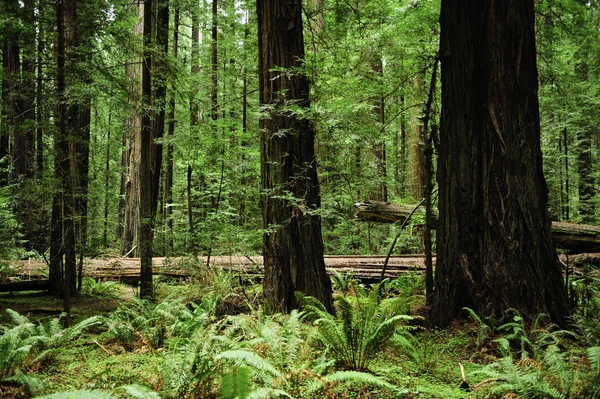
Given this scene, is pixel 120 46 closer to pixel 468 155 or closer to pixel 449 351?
pixel 468 155

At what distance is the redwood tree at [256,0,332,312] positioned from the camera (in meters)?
5.56

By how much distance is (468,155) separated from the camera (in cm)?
495

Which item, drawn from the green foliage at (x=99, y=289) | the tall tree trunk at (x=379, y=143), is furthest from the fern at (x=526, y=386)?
the green foliage at (x=99, y=289)

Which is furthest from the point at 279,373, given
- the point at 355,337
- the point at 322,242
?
the point at 322,242

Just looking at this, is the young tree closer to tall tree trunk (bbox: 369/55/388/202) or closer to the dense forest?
the dense forest

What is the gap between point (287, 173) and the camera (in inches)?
222

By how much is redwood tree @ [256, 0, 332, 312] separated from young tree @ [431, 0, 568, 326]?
5.62 ft

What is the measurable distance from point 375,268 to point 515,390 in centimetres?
632

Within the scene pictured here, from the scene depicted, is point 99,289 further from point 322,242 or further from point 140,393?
point 140,393

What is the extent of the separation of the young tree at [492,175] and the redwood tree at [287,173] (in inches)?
67.4

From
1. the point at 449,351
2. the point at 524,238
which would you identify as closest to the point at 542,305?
the point at 524,238

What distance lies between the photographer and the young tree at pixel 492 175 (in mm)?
4547

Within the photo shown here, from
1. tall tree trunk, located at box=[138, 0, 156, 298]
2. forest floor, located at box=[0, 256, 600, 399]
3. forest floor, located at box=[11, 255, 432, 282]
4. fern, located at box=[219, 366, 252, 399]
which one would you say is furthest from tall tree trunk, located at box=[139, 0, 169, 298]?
fern, located at box=[219, 366, 252, 399]

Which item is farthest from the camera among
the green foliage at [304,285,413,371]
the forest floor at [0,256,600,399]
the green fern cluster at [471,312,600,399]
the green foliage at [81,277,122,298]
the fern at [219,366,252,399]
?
the green foliage at [81,277,122,298]
